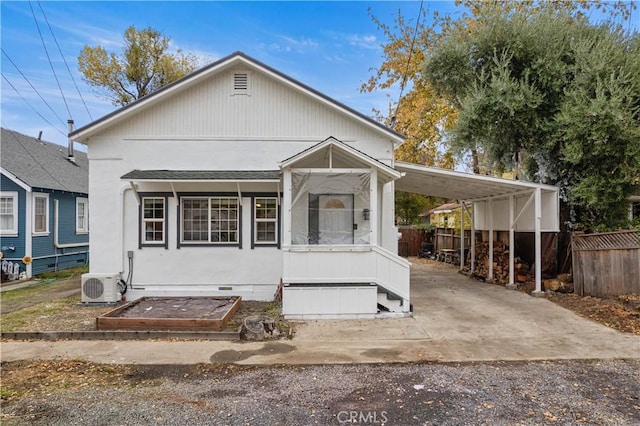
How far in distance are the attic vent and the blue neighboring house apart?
9.06m

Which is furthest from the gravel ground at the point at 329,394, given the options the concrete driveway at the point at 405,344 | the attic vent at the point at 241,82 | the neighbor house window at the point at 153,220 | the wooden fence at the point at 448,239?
the wooden fence at the point at 448,239

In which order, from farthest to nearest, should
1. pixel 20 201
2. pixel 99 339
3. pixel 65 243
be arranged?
1. pixel 65 243
2. pixel 20 201
3. pixel 99 339

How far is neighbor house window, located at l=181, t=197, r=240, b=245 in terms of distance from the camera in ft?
Answer: 31.1

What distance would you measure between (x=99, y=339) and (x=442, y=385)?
17.9 feet

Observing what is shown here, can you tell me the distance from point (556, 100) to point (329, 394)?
10.6 meters

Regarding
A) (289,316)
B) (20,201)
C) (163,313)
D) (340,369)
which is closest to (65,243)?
(20,201)

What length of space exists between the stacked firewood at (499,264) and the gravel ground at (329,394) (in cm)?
696

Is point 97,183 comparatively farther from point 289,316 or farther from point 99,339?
point 289,316

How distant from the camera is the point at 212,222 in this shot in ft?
→ 31.2

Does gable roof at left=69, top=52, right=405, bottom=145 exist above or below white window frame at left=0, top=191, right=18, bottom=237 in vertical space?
above

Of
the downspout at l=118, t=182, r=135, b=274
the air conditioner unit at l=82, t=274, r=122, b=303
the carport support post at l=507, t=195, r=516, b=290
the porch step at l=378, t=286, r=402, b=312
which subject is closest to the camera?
the porch step at l=378, t=286, r=402, b=312

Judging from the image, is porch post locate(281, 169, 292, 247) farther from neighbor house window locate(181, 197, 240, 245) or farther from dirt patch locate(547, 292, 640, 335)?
dirt patch locate(547, 292, 640, 335)

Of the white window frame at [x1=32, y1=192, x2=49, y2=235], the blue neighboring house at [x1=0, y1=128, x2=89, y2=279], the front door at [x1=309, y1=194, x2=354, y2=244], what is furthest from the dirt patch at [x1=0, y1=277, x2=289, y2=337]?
the white window frame at [x1=32, y1=192, x2=49, y2=235]

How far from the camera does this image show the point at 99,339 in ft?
21.3
